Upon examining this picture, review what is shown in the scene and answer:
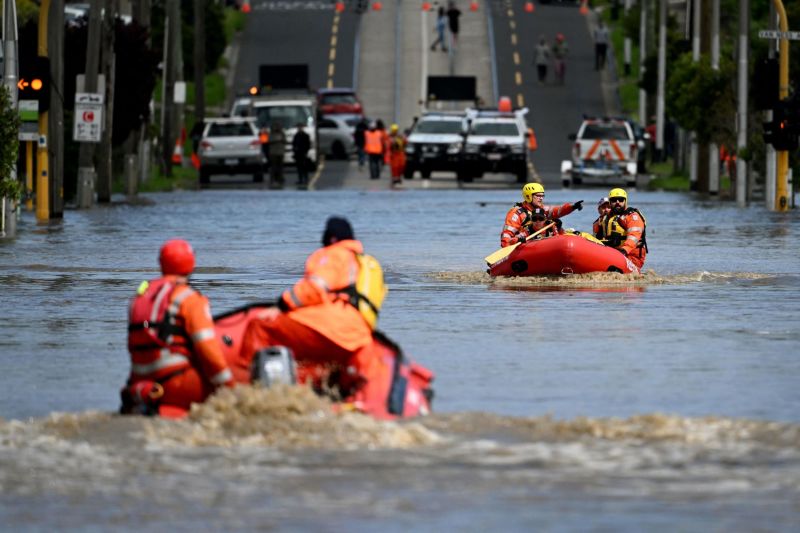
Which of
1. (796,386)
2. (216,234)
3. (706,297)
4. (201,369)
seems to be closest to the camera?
(201,369)

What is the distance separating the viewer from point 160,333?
14586 millimetres

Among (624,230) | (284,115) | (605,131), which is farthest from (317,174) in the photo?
(624,230)

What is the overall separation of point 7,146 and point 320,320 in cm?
2242

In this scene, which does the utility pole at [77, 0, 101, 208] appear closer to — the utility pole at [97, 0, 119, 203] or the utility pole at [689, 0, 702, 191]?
the utility pole at [97, 0, 119, 203]

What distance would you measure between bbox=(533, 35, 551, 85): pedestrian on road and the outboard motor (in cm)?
7978

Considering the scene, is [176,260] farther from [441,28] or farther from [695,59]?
[441,28]

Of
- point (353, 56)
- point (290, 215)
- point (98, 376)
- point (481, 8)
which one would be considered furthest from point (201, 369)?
point (481, 8)

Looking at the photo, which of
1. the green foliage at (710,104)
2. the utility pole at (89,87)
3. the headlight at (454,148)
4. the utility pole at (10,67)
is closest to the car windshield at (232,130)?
the headlight at (454,148)

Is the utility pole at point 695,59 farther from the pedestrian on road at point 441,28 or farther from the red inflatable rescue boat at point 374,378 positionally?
the red inflatable rescue boat at point 374,378

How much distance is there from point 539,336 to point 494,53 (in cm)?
8032

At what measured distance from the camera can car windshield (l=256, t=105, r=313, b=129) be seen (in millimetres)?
→ 71750

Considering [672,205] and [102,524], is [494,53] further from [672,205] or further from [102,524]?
[102,524]

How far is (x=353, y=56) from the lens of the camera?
99.7 meters

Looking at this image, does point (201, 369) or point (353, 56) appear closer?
point (201, 369)
